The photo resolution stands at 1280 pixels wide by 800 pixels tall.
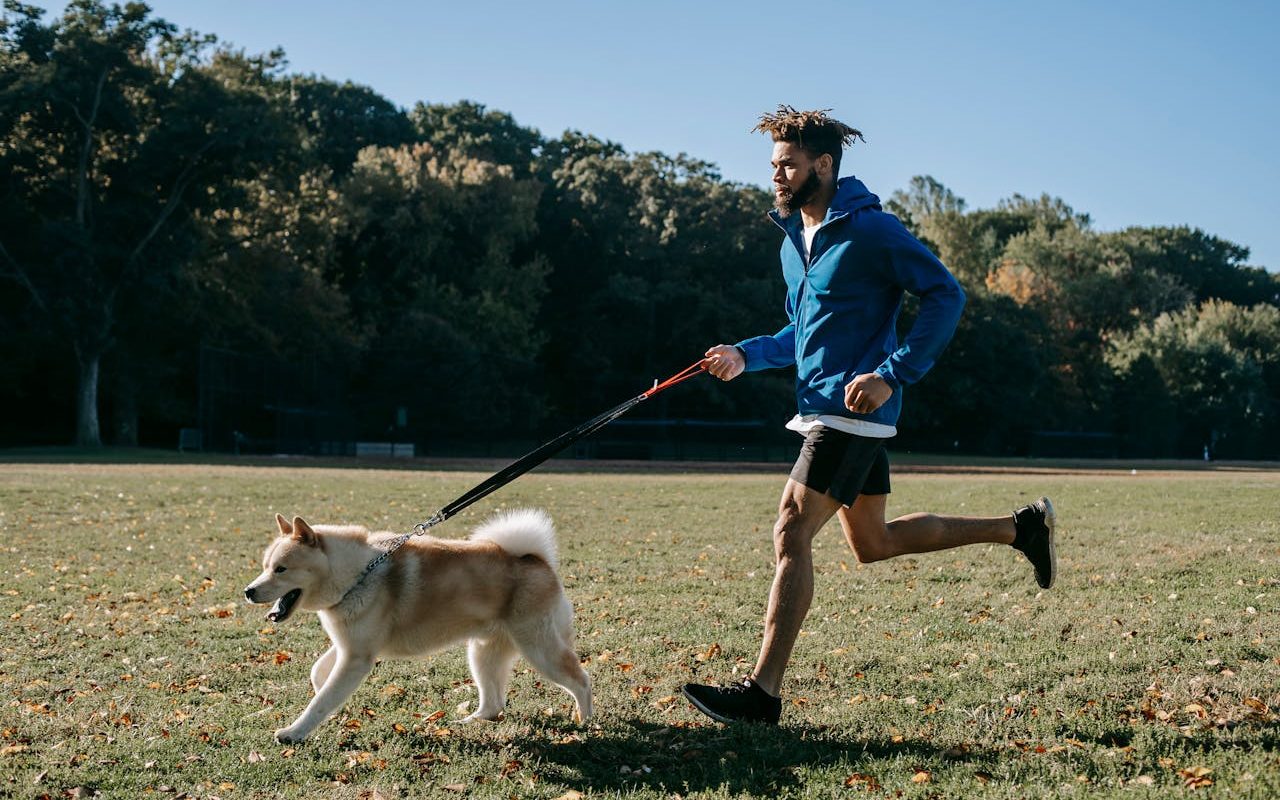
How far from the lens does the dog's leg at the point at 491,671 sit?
5.37m

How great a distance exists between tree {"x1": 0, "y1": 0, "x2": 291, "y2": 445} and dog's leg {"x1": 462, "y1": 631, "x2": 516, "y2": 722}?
35.7 meters

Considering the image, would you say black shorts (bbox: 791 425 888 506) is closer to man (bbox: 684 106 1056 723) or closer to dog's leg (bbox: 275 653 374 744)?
man (bbox: 684 106 1056 723)

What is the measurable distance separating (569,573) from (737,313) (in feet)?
139

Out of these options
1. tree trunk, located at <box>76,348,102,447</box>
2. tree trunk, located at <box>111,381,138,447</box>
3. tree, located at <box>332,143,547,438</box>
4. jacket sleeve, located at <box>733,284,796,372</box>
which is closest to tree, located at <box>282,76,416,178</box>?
tree, located at <box>332,143,547,438</box>

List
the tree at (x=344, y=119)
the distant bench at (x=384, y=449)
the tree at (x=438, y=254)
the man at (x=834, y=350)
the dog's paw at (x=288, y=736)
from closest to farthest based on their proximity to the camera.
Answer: the dog's paw at (x=288, y=736) < the man at (x=834, y=350) < the distant bench at (x=384, y=449) < the tree at (x=438, y=254) < the tree at (x=344, y=119)

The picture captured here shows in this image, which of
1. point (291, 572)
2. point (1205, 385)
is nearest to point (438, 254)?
point (1205, 385)

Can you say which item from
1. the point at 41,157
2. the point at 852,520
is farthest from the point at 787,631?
the point at 41,157

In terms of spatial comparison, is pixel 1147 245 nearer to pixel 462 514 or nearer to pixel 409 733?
pixel 462 514

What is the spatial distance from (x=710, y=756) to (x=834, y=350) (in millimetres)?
1835

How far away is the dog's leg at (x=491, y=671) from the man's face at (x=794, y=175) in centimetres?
244

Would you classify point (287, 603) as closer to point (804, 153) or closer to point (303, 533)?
point (303, 533)

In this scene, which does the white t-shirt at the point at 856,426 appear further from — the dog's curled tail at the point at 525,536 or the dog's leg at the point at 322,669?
the dog's leg at the point at 322,669

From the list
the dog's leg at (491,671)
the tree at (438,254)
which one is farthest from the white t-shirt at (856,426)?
the tree at (438,254)

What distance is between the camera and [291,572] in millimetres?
5055
